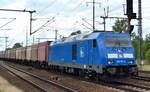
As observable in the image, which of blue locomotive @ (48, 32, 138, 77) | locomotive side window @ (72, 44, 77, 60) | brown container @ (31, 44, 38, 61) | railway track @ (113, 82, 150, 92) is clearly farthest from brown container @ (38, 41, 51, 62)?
railway track @ (113, 82, 150, 92)

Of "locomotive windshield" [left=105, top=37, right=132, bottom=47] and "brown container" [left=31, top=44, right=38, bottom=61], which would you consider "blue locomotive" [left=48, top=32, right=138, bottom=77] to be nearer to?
"locomotive windshield" [left=105, top=37, right=132, bottom=47]

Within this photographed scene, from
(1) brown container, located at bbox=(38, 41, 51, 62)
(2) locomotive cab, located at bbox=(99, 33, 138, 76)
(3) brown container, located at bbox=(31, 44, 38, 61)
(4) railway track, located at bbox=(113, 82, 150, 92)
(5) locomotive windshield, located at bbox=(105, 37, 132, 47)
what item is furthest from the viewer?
(3) brown container, located at bbox=(31, 44, 38, 61)

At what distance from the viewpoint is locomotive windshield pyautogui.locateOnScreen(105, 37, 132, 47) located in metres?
20.6

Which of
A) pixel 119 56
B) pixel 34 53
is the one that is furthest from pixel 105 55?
pixel 34 53

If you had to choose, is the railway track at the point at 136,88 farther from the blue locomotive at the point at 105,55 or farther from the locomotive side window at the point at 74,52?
the locomotive side window at the point at 74,52

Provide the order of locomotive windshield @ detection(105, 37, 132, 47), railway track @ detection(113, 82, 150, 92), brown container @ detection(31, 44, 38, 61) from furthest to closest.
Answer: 1. brown container @ detection(31, 44, 38, 61)
2. locomotive windshield @ detection(105, 37, 132, 47)
3. railway track @ detection(113, 82, 150, 92)

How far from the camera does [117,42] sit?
20.8 m

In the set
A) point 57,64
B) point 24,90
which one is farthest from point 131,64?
point 57,64

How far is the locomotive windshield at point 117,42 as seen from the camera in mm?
20587

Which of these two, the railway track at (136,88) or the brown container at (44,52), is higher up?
the brown container at (44,52)

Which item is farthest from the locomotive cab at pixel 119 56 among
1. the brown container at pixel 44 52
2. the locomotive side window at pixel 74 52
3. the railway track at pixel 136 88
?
the brown container at pixel 44 52

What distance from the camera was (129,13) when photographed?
90.1 ft

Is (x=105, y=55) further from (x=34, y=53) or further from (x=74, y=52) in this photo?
(x=34, y=53)

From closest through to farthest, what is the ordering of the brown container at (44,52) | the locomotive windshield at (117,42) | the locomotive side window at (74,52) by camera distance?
the locomotive windshield at (117,42), the locomotive side window at (74,52), the brown container at (44,52)
